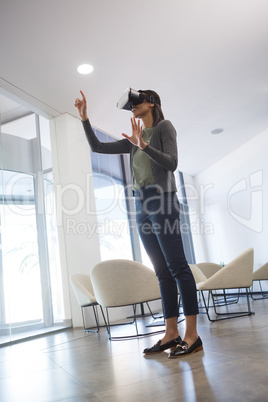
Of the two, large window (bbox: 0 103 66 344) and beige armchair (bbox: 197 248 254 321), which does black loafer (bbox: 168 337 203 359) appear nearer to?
beige armchair (bbox: 197 248 254 321)

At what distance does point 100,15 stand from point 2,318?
273 centimetres

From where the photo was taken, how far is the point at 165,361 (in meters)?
1.48

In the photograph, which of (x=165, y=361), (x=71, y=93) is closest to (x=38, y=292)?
(x=71, y=93)

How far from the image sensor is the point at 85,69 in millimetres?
3754

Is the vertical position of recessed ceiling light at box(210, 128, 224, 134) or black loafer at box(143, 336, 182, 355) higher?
recessed ceiling light at box(210, 128, 224, 134)

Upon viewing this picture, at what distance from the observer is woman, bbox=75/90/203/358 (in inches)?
65.5

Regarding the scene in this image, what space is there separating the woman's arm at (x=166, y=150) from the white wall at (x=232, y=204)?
16.9 feet

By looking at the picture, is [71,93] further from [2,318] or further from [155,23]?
[2,318]

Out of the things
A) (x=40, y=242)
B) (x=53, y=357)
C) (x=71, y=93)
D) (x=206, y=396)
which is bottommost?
(x=53, y=357)

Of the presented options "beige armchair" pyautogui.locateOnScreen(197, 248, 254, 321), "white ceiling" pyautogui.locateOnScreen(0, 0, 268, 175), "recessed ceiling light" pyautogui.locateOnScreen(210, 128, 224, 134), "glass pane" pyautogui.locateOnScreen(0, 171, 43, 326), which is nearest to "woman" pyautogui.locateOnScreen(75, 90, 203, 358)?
"beige armchair" pyautogui.locateOnScreen(197, 248, 254, 321)

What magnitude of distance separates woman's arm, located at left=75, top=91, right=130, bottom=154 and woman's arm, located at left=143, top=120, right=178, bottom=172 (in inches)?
11.7

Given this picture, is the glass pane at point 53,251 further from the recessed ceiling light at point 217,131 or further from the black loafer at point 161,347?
the recessed ceiling light at point 217,131

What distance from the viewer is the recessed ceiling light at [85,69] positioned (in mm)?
3695

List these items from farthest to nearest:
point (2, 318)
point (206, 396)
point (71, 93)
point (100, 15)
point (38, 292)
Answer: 1. point (71, 93)
2. point (38, 292)
3. point (2, 318)
4. point (100, 15)
5. point (206, 396)
